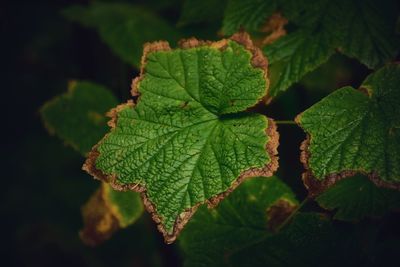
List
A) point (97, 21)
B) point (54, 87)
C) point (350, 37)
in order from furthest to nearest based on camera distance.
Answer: point (54, 87) < point (97, 21) < point (350, 37)

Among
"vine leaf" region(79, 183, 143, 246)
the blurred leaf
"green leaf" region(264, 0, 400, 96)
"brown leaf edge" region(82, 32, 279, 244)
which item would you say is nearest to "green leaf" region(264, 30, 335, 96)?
"green leaf" region(264, 0, 400, 96)

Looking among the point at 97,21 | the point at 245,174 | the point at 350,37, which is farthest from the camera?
the point at 97,21

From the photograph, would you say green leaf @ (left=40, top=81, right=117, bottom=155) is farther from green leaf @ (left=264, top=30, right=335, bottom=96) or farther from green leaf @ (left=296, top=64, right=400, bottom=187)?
green leaf @ (left=296, top=64, right=400, bottom=187)

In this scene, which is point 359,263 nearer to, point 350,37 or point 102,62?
point 350,37

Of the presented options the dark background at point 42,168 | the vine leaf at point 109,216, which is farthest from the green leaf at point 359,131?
the dark background at point 42,168

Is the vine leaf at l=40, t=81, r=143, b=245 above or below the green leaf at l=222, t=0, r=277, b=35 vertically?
below

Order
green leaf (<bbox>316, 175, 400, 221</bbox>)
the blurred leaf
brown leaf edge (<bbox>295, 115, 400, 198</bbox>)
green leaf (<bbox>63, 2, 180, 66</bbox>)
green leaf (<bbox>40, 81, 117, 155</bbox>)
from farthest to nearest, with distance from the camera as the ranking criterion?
1. green leaf (<bbox>63, 2, 180, 66</bbox>)
2. green leaf (<bbox>40, 81, 117, 155</bbox>)
3. the blurred leaf
4. green leaf (<bbox>316, 175, 400, 221</bbox>)
5. brown leaf edge (<bbox>295, 115, 400, 198</bbox>)

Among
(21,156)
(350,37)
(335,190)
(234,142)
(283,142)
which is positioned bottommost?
(21,156)

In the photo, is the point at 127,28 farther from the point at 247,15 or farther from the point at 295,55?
the point at 295,55

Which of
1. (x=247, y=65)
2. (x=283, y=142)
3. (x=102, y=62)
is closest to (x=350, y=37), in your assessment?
(x=247, y=65)
